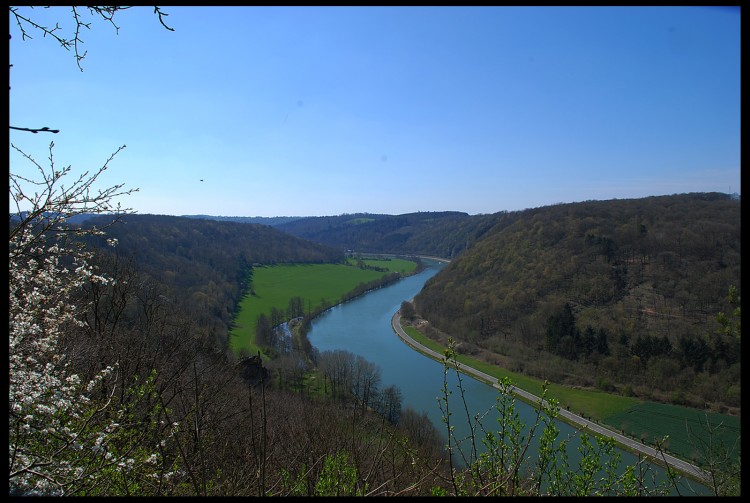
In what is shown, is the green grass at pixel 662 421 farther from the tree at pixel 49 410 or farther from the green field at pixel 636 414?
the tree at pixel 49 410

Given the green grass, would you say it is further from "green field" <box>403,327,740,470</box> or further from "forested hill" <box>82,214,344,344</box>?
"forested hill" <box>82,214,344,344</box>

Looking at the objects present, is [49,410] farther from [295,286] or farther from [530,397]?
[295,286]

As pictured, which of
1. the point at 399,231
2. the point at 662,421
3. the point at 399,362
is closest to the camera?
the point at 662,421

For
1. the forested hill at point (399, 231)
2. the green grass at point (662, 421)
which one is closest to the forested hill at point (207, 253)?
the green grass at point (662, 421)

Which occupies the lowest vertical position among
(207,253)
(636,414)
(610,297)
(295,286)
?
(636,414)

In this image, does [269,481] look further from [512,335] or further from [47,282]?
[512,335]

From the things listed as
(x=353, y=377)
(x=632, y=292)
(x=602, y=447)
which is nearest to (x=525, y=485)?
(x=602, y=447)

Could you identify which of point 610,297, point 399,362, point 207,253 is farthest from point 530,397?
point 207,253

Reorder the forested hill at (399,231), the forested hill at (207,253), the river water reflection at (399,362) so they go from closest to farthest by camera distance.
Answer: the river water reflection at (399,362), the forested hill at (207,253), the forested hill at (399,231)
